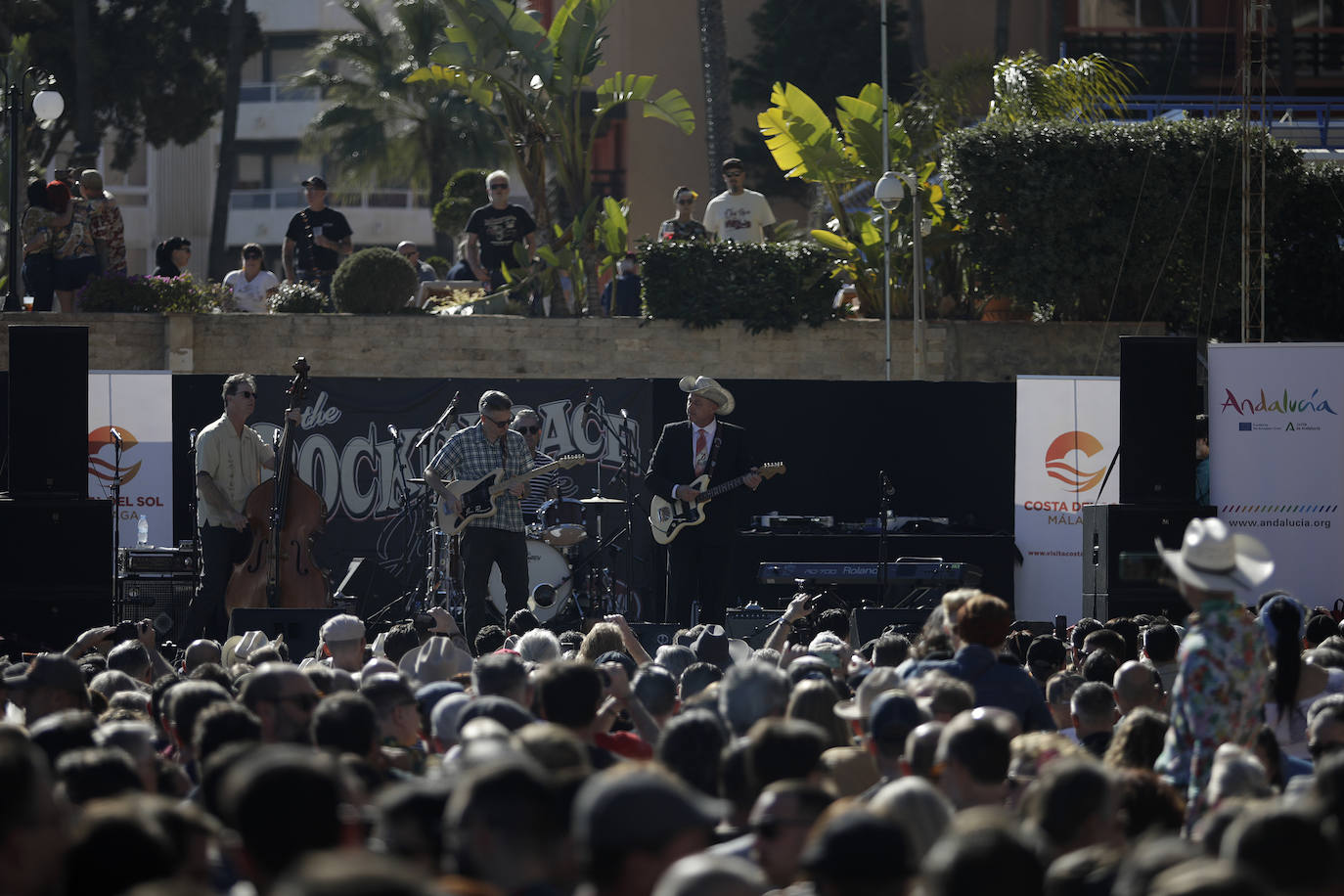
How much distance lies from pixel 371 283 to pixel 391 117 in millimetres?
22922


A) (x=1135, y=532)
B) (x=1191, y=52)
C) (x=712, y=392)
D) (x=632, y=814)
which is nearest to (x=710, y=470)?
(x=712, y=392)

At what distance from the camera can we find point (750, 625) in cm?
1207

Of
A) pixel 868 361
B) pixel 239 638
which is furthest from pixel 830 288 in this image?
pixel 239 638

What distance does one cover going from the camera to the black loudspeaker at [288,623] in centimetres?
1073

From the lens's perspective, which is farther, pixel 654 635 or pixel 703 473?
pixel 703 473

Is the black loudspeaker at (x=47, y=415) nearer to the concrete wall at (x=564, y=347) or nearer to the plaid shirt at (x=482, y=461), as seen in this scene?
the plaid shirt at (x=482, y=461)

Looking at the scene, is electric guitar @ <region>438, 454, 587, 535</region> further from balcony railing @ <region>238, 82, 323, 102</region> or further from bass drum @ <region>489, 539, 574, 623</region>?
balcony railing @ <region>238, 82, 323, 102</region>

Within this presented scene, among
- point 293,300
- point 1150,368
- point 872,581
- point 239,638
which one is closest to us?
point 239,638

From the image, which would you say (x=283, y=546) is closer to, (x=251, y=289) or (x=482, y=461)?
(x=482, y=461)

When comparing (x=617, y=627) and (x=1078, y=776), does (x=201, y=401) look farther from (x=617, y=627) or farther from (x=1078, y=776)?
(x=1078, y=776)

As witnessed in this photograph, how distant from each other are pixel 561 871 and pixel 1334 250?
1761 cm

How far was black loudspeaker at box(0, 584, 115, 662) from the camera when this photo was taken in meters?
11.4

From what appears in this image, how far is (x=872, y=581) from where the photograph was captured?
13.7 metres

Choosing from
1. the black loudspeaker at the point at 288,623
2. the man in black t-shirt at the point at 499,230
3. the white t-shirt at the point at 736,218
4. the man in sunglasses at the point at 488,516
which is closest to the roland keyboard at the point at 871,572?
the man in sunglasses at the point at 488,516
